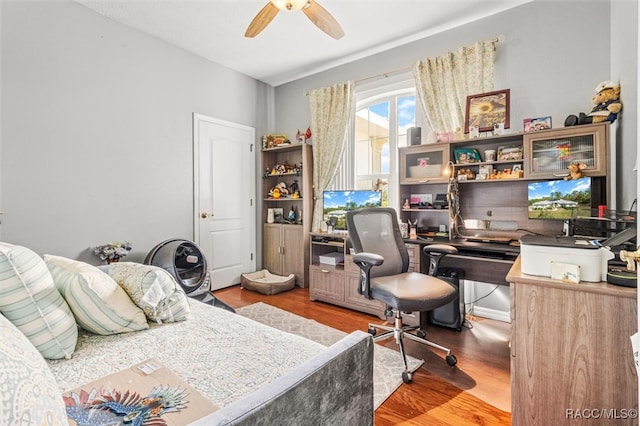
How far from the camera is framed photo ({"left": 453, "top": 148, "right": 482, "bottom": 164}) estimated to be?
2863 millimetres

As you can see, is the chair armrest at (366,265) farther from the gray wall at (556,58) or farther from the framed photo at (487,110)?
the framed photo at (487,110)

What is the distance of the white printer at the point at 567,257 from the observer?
125 centimetres

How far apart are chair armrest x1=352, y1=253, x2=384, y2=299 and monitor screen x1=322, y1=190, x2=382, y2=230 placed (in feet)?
4.12

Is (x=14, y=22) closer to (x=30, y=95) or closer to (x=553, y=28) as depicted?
(x=30, y=95)

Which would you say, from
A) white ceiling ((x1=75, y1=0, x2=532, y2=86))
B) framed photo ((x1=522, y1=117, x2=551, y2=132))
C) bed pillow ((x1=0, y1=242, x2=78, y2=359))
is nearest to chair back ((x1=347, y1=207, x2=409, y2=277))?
framed photo ((x1=522, y1=117, x2=551, y2=132))

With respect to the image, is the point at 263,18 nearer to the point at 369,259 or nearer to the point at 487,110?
the point at 369,259

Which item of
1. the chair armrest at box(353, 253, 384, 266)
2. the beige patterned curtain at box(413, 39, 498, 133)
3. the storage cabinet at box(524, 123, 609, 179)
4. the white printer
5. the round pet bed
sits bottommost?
the round pet bed

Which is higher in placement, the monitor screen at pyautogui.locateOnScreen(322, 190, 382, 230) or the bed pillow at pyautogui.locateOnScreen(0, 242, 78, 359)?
the monitor screen at pyautogui.locateOnScreen(322, 190, 382, 230)

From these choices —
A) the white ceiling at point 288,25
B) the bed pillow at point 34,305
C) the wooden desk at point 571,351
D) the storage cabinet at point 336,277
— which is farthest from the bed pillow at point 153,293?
the white ceiling at point 288,25

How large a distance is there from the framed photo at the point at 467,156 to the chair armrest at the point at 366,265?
4.35 ft

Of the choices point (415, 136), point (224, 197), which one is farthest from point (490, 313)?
point (224, 197)

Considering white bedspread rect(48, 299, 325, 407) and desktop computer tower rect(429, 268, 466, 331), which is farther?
desktop computer tower rect(429, 268, 466, 331)

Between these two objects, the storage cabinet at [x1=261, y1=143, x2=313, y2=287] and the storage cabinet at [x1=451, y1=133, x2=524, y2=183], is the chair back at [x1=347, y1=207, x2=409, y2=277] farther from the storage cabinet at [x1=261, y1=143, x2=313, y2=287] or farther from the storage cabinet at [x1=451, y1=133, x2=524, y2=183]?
the storage cabinet at [x1=261, y1=143, x2=313, y2=287]

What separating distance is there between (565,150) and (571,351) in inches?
68.9
